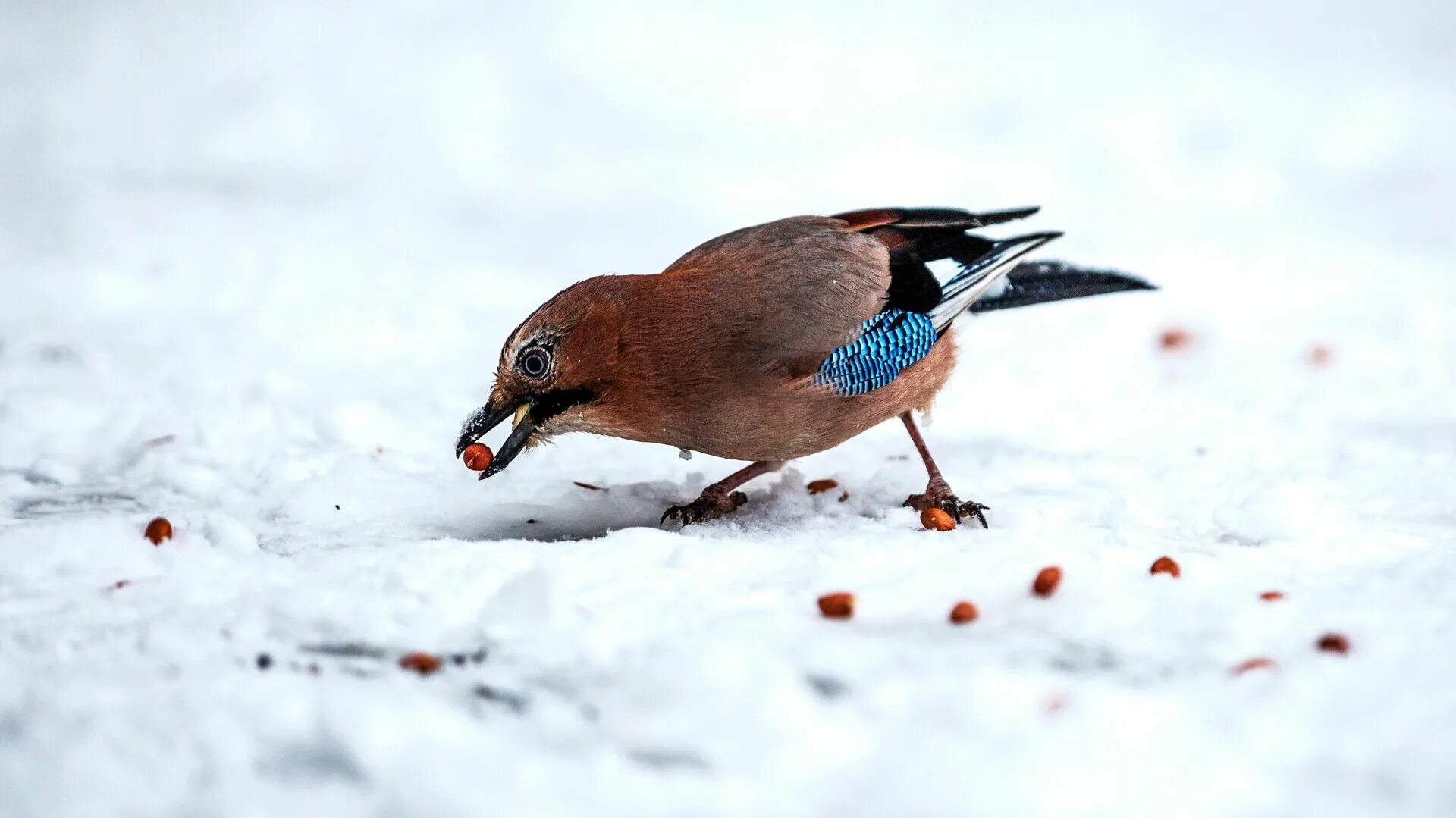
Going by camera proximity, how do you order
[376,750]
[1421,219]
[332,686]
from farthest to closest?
[1421,219], [332,686], [376,750]

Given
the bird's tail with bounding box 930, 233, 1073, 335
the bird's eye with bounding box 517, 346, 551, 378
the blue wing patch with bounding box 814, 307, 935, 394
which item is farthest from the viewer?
the bird's tail with bounding box 930, 233, 1073, 335

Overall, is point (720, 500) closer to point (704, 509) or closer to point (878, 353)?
point (704, 509)

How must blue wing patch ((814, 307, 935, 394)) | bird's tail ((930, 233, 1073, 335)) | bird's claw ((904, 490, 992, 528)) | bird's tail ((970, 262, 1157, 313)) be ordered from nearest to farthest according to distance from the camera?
blue wing patch ((814, 307, 935, 394)), bird's claw ((904, 490, 992, 528)), bird's tail ((930, 233, 1073, 335)), bird's tail ((970, 262, 1157, 313))

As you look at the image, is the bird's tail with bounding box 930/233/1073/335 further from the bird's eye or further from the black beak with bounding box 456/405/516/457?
the black beak with bounding box 456/405/516/457

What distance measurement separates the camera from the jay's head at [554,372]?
323 cm

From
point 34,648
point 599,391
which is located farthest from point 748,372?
point 34,648

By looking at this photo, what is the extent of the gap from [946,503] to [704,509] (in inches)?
26.1

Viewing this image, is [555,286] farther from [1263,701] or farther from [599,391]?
[1263,701]

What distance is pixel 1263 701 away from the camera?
2373mm

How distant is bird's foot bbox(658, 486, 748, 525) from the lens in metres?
3.73

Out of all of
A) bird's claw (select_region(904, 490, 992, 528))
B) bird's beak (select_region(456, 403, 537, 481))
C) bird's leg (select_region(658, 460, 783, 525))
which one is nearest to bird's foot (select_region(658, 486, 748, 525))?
bird's leg (select_region(658, 460, 783, 525))

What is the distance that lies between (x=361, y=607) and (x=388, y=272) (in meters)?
3.34

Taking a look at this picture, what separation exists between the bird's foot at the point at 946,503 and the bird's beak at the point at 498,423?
43.8 inches

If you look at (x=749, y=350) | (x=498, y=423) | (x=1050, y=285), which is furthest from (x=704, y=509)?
(x=1050, y=285)
